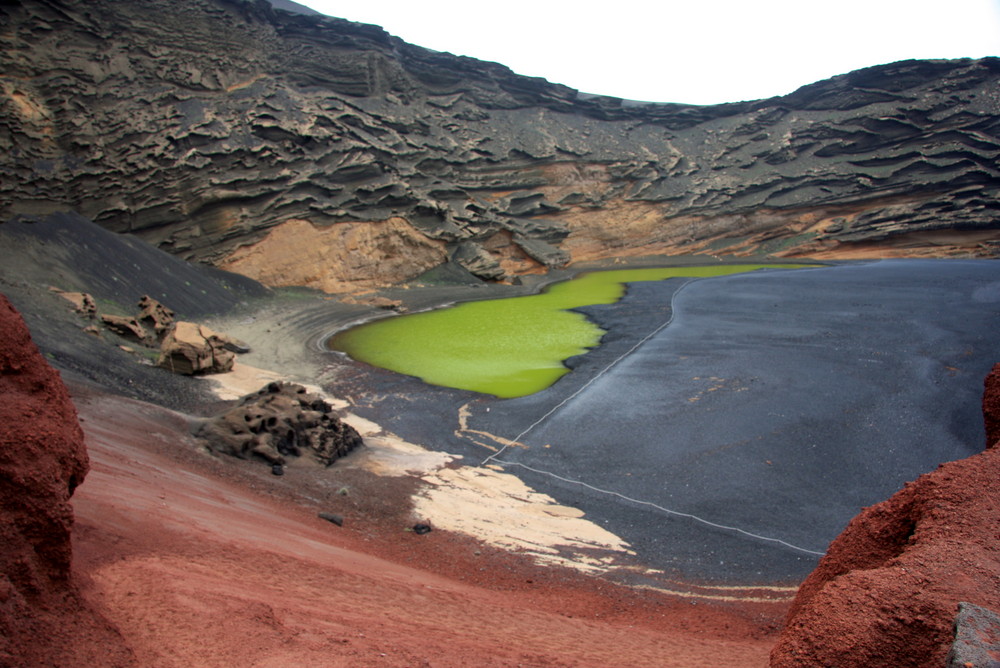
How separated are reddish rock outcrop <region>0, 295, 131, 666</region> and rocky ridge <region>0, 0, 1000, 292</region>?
19.9m

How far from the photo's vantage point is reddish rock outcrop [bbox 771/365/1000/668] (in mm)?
2490

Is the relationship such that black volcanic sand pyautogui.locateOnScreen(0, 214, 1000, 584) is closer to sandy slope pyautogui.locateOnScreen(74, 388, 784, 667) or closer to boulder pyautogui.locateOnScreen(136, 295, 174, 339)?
boulder pyautogui.locateOnScreen(136, 295, 174, 339)

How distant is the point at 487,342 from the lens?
1888 centimetres

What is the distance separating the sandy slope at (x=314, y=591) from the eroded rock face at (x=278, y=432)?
0.61 m

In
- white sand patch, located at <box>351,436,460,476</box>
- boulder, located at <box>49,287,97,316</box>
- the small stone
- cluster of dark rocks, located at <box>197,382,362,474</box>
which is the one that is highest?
boulder, located at <box>49,287,97,316</box>

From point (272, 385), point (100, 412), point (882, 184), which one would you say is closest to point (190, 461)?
point (100, 412)

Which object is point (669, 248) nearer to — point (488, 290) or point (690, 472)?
point (488, 290)

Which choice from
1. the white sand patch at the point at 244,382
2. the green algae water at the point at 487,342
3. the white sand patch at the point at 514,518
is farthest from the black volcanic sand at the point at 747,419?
the green algae water at the point at 487,342

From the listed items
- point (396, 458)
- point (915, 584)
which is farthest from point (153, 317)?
point (915, 584)

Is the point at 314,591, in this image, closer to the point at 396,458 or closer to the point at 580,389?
the point at 396,458

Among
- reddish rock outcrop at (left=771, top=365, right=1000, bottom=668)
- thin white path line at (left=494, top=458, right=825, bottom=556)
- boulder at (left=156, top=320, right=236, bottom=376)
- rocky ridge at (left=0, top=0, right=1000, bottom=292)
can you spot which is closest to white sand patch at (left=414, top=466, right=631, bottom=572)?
thin white path line at (left=494, top=458, right=825, bottom=556)

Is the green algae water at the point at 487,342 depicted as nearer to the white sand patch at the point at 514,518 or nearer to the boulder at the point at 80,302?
the white sand patch at the point at 514,518

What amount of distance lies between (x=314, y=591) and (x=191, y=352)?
1024 centimetres

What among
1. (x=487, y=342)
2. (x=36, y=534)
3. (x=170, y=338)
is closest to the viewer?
(x=36, y=534)
